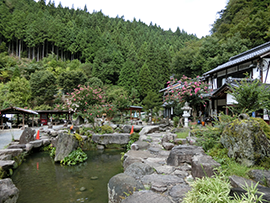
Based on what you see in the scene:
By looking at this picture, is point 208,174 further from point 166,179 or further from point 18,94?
point 18,94

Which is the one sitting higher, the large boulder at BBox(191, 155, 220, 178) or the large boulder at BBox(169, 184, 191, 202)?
the large boulder at BBox(191, 155, 220, 178)

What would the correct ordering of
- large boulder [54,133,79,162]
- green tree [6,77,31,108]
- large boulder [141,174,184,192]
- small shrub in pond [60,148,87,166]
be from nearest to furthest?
large boulder [141,174,184,192], small shrub in pond [60,148,87,166], large boulder [54,133,79,162], green tree [6,77,31,108]

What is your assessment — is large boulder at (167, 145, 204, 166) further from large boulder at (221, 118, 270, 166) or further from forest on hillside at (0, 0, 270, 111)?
forest on hillside at (0, 0, 270, 111)

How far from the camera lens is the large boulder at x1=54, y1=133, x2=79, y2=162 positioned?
29.4 ft

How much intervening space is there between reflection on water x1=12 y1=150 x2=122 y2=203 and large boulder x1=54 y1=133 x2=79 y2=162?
0.52 meters

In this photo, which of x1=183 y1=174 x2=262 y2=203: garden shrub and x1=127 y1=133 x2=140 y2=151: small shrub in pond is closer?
x1=183 y1=174 x2=262 y2=203: garden shrub

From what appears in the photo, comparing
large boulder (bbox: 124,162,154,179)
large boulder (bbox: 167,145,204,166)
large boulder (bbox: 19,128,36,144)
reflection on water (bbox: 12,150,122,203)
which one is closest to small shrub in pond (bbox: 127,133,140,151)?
reflection on water (bbox: 12,150,122,203)

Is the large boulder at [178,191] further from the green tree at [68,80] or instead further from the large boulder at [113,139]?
the green tree at [68,80]

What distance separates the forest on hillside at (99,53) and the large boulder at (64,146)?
15471 mm

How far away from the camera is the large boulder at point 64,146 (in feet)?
29.4

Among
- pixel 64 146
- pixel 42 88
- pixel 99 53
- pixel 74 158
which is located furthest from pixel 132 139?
pixel 99 53

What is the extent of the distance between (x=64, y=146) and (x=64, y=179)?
249 cm

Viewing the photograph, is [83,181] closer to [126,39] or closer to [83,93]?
[83,93]

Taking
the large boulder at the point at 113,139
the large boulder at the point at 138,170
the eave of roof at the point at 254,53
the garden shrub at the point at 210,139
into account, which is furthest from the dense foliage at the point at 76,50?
the garden shrub at the point at 210,139
